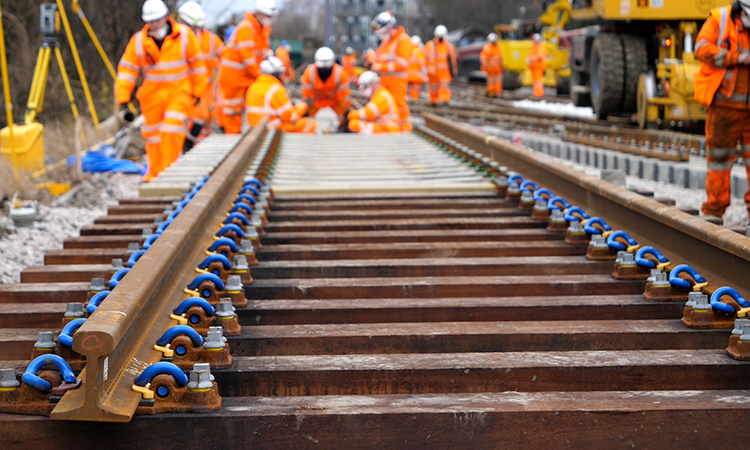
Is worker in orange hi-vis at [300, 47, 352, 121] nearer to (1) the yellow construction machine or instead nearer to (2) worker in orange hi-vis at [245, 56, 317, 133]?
(2) worker in orange hi-vis at [245, 56, 317, 133]

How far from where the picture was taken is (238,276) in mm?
3148

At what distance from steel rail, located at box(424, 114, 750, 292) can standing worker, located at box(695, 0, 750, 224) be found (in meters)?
1.31

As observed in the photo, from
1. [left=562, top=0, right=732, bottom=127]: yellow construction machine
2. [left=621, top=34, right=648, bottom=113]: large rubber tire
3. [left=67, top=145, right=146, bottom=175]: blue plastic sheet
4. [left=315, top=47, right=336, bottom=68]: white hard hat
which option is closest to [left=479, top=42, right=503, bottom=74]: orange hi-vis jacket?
[left=562, top=0, right=732, bottom=127]: yellow construction machine

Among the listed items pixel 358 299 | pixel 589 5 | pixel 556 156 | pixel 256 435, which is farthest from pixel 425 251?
pixel 589 5

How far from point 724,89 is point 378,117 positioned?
19.3 ft

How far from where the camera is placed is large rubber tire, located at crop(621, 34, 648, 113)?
41.7 ft

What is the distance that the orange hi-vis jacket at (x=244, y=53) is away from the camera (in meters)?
11.5

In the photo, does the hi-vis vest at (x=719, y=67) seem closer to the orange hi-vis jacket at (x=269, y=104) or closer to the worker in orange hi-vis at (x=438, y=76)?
the orange hi-vis jacket at (x=269, y=104)

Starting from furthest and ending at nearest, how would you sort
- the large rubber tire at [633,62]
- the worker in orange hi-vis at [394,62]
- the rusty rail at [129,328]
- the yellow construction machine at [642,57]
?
1. the worker in orange hi-vis at [394,62]
2. the large rubber tire at [633,62]
3. the yellow construction machine at [642,57]
4. the rusty rail at [129,328]

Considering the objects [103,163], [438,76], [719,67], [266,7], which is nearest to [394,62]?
[266,7]

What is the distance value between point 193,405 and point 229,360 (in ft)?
1.11

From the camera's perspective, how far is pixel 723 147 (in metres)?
6.18

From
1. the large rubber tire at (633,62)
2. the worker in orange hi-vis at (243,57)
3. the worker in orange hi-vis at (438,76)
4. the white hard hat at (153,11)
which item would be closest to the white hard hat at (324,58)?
the worker in orange hi-vis at (243,57)

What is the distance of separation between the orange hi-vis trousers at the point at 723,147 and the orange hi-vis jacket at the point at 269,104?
18.4ft
